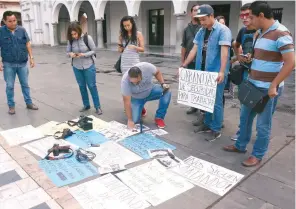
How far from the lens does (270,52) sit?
2.58 meters

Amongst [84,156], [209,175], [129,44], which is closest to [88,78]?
[129,44]

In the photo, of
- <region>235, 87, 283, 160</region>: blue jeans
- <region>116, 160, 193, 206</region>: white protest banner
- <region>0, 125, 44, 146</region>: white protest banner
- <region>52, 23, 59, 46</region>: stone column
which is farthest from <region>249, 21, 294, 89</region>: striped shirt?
<region>52, 23, 59, 46</region>: stone column

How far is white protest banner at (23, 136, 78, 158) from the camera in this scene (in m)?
3.33

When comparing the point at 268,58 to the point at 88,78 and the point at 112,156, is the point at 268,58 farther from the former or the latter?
the point at 88,78

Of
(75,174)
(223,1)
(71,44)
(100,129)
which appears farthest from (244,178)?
(223,1)

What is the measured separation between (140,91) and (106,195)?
1908 mm

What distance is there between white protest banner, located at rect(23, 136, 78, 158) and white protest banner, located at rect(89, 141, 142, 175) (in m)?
0.37

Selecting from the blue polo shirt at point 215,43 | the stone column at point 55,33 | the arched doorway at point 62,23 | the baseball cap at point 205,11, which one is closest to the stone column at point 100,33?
the stone column at point 55,33

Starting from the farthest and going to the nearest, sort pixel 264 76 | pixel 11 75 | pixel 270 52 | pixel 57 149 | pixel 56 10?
pixel 56 10 < pixel 11 75 < pixel 57 149 < pixel 264 76 < pixel 270 52

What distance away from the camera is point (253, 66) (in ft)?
9.12

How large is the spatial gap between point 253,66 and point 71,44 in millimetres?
3005

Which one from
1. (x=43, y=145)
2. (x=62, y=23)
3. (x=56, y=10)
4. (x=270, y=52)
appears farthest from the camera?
(x=62, y=23)

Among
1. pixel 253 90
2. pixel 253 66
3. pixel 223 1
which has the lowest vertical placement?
pixel 253 90

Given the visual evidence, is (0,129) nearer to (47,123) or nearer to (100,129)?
(47,123)
